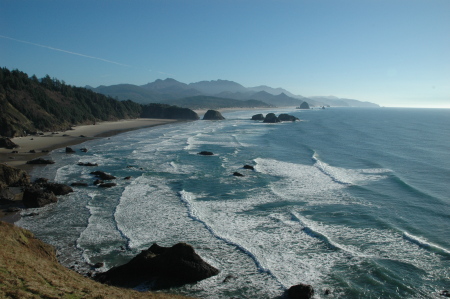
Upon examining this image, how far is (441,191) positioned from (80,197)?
1174 inches

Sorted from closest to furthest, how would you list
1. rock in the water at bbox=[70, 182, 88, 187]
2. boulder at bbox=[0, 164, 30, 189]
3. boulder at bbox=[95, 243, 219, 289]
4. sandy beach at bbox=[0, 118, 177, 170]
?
boulder at bbox=[95, 243, 219, 289] → boulder at bbox=[0, 164, 30, 189] → rock in the water at bbox=[70, 182, 88, 187] → sandy beach at bbox=[0, 118, 177, 170]

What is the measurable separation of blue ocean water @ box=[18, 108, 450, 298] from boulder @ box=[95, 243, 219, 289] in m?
0.69

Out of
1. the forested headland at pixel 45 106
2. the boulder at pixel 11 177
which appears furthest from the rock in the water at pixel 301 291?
the forested headland at pixel 45 106

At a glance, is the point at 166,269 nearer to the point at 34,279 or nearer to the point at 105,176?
the point at 34,279

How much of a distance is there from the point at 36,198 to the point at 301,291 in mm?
19617

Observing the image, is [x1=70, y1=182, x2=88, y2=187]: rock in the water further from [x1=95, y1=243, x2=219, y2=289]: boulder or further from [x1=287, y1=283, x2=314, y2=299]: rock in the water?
[x1=287, y1=283, x2=314, y2=299]: rock in the water

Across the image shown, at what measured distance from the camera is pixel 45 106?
75062 millimetres

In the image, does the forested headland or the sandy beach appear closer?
the sandy beach

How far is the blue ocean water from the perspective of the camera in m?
14.8

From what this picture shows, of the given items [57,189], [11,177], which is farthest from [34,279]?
[11,177]

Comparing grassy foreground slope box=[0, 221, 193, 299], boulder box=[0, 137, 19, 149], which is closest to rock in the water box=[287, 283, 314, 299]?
grassy foreground slope box=[0, 221, 193, 299]

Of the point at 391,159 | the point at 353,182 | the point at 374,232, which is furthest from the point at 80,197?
the point at 391,159

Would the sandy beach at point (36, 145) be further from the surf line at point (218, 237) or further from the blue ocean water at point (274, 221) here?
the surf line at point (218, 237)

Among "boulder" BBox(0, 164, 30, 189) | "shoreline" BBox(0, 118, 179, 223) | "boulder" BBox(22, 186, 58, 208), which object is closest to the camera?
"shoreline" BBox(0, 118, 179, 223)
